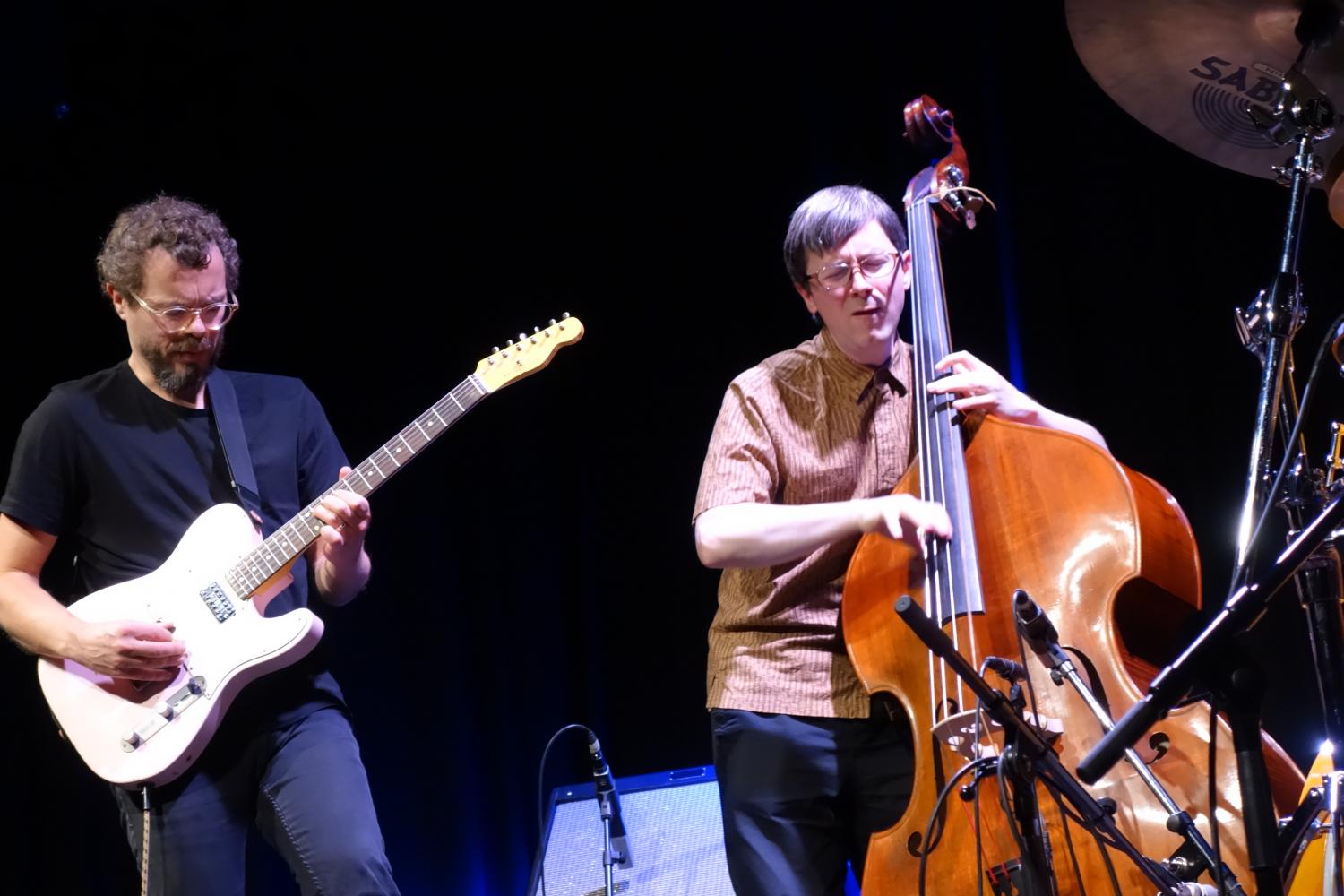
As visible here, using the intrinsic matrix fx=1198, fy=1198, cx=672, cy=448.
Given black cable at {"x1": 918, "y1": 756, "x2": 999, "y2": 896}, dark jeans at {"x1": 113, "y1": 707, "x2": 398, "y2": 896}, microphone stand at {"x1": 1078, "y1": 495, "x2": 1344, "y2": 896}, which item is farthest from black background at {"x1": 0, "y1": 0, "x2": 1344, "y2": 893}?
microphone stand at {"x1": 1078, "y1": 495, "x2": 1344, "y2": 896}

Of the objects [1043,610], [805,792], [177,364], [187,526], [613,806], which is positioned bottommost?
[613,806]

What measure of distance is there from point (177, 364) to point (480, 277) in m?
1.77

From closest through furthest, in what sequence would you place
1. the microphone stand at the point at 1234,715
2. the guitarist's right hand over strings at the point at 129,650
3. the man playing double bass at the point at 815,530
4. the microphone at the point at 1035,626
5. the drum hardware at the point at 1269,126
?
the microphone stand at the point at 1234,715 → the microphone at the point at 1035,626 → the drum hardware at the point at 1269,126 → the man playing double bass at the point at 815,530 → the guitarist's right hand over strings at the point at 129,650

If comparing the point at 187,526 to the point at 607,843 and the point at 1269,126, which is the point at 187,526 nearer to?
the point at 607,843

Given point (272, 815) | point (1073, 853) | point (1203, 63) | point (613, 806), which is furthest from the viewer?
point (613, 806)

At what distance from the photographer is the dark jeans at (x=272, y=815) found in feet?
8.42

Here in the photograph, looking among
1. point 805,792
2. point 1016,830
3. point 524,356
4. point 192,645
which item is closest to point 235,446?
point 192,645

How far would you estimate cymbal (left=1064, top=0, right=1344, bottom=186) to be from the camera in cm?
245

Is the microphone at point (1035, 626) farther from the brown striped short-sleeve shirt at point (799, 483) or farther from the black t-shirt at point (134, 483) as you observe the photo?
the black t-shirt at point (134, 483)

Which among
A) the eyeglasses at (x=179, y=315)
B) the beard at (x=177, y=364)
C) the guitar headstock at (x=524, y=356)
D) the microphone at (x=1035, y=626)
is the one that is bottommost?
the microphone at (x=1035, y=626)

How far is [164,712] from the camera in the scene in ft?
9.00

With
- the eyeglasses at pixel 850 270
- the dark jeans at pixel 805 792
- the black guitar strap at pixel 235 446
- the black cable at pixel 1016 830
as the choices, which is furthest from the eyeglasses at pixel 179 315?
the black cable at pixel 1016 830

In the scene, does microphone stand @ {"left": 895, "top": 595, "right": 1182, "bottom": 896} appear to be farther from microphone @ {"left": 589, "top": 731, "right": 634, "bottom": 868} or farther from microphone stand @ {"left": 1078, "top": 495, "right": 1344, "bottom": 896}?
microphone @ {"left": 589, "top": 731, "right": 634, "bottom": 868}

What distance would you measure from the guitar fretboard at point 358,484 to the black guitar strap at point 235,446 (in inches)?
4.4
